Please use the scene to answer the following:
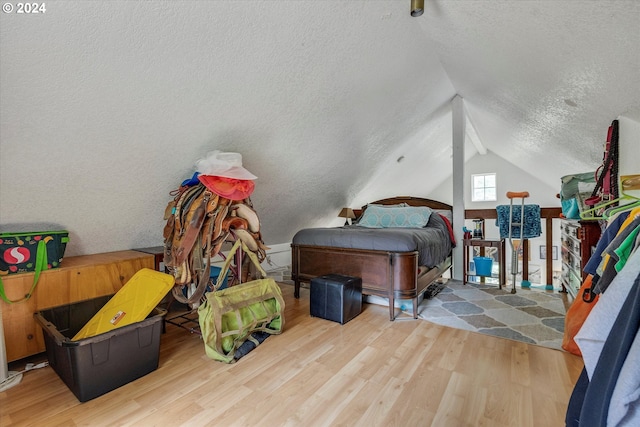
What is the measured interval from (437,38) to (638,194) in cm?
172

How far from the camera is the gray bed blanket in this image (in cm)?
248

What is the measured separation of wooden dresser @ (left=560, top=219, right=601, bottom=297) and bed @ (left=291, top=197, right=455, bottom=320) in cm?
107

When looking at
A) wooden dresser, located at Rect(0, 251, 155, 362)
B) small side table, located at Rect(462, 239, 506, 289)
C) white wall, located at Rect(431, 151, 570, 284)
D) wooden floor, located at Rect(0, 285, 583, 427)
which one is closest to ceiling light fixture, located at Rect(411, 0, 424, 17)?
wooden floor, located at Rect(0, 285, 583, 427)

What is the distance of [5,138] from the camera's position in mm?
1527

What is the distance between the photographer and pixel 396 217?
3652 millimetres

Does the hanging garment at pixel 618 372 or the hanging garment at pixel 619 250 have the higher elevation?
the hanging garment at pixel 619 250

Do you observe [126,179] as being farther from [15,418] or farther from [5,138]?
[15,418]

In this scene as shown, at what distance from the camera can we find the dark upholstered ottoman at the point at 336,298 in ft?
7.84

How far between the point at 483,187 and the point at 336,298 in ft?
22.6

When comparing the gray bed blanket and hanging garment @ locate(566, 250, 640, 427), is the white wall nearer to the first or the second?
the gray bed blanket

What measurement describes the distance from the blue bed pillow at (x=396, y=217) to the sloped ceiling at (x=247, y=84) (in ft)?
3.59

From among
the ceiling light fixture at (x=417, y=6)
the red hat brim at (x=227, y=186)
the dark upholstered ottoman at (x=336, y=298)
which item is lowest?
the dark upholstered ottoman at (x=336, y=298)

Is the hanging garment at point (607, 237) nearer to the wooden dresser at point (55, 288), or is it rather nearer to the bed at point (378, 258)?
the bed at point (378, 258)

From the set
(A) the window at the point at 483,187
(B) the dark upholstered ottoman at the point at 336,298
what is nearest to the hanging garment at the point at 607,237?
(B) the dark upholstered ottoman at the point at 336,298
